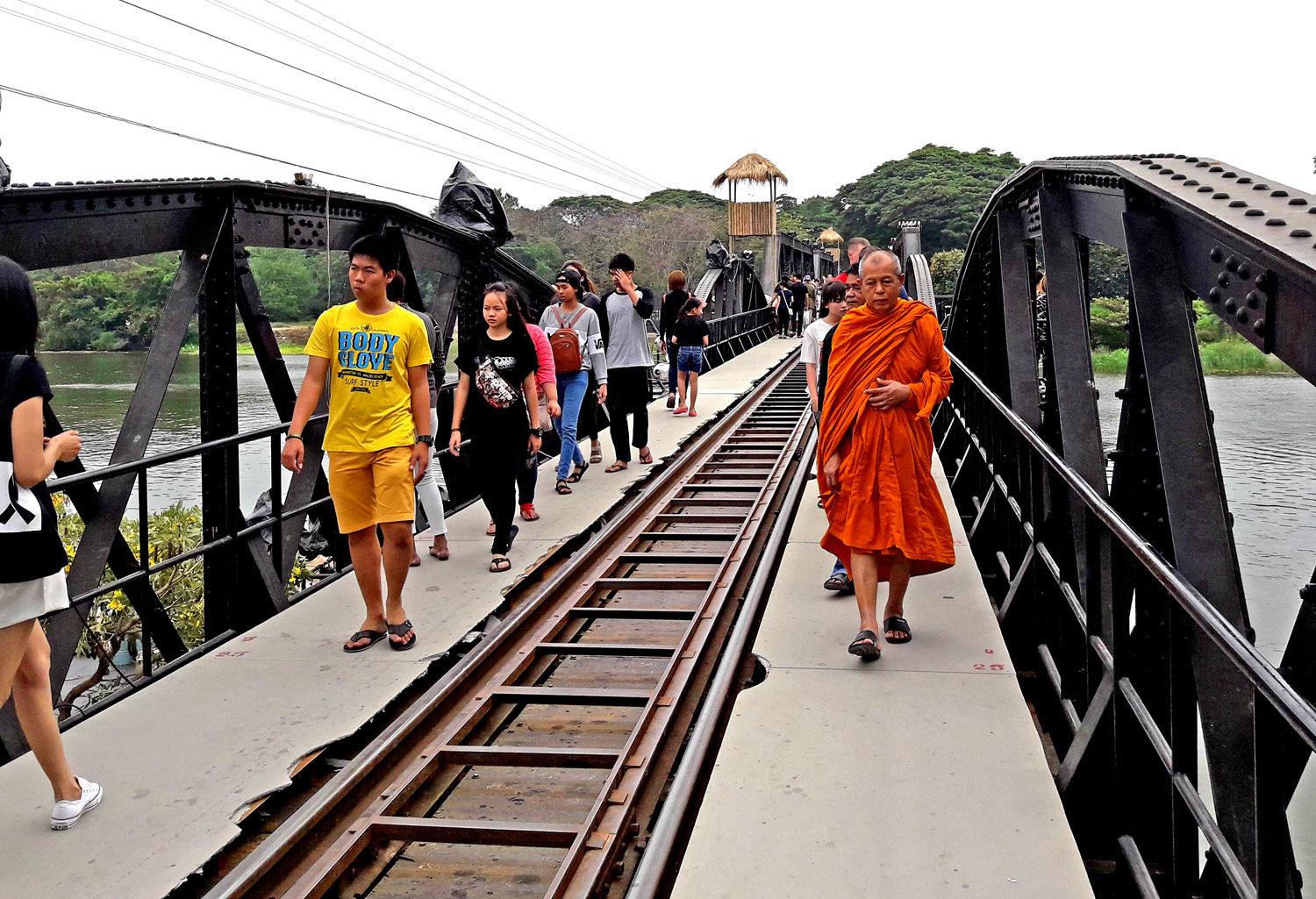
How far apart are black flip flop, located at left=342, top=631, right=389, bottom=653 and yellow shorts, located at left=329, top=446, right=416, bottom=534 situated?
21.3 inches

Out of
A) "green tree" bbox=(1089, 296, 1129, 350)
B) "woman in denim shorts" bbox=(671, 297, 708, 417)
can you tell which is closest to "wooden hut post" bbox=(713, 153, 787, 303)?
"green tree" bbox=(1089, 296, 1129, 350)

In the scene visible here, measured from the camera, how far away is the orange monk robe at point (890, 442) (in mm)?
4766

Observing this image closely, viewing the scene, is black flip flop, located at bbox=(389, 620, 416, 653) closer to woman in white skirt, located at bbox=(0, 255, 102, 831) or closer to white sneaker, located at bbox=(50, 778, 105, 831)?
white sneaker, located at bbox=(50, 778, 105, 831)

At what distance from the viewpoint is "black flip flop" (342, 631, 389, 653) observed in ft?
17.3

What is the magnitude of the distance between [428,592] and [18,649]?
9.70 ft

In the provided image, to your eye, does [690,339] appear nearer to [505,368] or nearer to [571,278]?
[571,278]

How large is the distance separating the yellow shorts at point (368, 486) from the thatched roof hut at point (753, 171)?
4619cm

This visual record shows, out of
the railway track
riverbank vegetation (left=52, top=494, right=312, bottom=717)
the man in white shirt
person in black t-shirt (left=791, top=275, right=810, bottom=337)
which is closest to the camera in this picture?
the railway track

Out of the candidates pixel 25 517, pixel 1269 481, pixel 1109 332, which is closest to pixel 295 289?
pixel 25 517

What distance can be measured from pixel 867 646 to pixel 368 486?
8.02 ft

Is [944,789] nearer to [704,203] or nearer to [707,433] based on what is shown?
[707,433]

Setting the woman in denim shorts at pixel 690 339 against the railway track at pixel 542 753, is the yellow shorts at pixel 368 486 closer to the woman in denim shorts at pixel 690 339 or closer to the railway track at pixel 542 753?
the railway track at pixel 542 753

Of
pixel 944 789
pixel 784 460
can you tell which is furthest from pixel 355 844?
pixel 784 460

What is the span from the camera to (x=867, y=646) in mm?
4816
